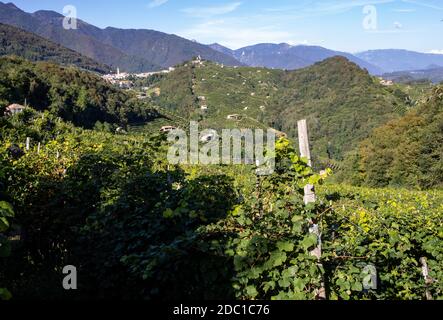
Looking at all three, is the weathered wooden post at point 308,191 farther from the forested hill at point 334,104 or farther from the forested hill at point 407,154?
the forested hill at point 334,104

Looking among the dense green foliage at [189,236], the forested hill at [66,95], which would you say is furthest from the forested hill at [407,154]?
the dense green foliage at [189,236]

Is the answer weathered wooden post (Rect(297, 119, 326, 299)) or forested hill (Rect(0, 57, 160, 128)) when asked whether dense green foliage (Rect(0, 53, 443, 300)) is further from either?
forested hill (Rect(0, 57, 160, 128))

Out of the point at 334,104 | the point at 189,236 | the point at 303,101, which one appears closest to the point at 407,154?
the point at 189,236

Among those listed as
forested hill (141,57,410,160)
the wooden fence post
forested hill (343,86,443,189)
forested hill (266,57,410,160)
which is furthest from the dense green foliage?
forested hill (141,57,410,160)

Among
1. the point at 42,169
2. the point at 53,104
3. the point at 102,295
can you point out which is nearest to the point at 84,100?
the point at 53,104

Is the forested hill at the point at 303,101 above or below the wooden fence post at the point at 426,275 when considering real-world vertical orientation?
above

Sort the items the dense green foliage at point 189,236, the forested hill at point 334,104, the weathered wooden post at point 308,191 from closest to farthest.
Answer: the weathered wooden post at point 308,191
the dense green foliage at point 189,236
the forested hill at point 334,104
